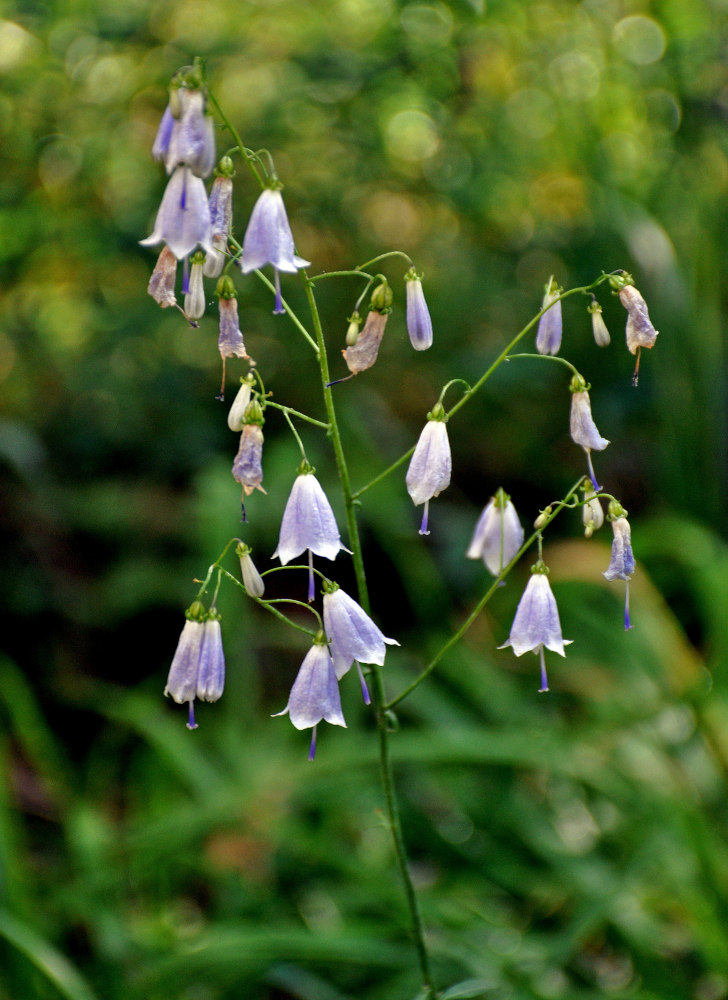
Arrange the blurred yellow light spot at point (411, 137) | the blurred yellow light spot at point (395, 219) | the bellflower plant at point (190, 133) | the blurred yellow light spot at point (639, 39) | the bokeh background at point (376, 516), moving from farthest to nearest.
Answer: the blurred yellow light spot at point (395, 219), the blurred yellow light spot at point (639, 39), the blurred yellow light spot at point (411, 137), the bokeh background at point (376, 516), the bellflower plant at point (190, 133)

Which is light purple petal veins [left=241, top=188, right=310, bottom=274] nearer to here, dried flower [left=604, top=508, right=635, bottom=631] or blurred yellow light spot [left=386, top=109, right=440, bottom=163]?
dried flower [left=604, top=508, right=635, bottom=631]

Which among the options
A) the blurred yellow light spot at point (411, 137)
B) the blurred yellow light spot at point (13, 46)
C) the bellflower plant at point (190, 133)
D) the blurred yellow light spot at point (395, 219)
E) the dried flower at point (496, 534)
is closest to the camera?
the bellflower plant at point (190, 133)

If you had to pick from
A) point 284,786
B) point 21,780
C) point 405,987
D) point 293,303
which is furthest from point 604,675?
point 21,780

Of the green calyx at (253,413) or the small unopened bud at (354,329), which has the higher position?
the small unopened bud at (354,329)

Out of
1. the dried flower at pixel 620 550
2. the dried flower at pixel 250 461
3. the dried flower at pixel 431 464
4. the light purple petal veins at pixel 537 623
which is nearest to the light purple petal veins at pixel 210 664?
the dried flower at pixel 250 461

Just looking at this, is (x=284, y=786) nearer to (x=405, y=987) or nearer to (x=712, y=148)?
(x=405, y=987)

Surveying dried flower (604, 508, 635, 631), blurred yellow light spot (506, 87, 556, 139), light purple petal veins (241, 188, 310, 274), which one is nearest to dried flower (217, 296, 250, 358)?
light purple petal veins (241, 188, 310, 274)

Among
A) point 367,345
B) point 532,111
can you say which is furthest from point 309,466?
point 532,111

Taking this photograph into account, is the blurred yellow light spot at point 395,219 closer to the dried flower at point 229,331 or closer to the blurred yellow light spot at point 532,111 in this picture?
the blurred yellow light spot at point 532,111
